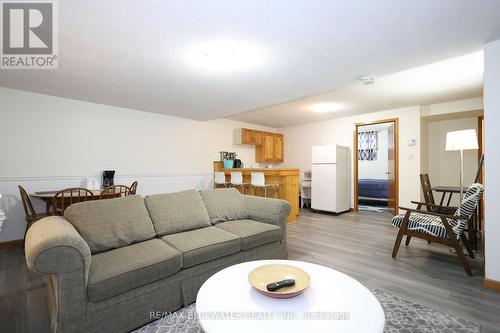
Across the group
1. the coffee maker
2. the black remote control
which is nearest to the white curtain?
the coffee maker

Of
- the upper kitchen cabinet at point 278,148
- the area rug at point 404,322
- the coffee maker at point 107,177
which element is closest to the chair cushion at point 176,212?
the area rug at point 404,322

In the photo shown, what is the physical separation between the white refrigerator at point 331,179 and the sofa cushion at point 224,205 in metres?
3.05

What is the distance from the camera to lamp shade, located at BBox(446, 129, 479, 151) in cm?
307

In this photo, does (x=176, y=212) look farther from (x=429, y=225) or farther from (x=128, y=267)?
(x=429, y=225)

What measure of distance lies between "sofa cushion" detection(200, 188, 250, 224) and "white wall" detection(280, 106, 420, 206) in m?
3.98

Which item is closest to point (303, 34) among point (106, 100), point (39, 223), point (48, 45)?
point (48, 45)

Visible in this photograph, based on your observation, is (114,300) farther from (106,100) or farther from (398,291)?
(106,100)

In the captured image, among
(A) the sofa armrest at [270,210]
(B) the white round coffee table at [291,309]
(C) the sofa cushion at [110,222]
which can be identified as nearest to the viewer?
(B) the white round coffee table at [291,309]

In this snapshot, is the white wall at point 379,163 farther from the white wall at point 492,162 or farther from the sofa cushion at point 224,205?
the sofa cushion at point 224,205

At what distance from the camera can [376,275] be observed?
2.40m

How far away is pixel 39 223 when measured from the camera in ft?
5.69

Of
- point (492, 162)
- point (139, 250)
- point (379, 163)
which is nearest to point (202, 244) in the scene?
point (139, 250)

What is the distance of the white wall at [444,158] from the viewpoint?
5364 mm

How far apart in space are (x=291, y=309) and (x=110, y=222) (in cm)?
165
